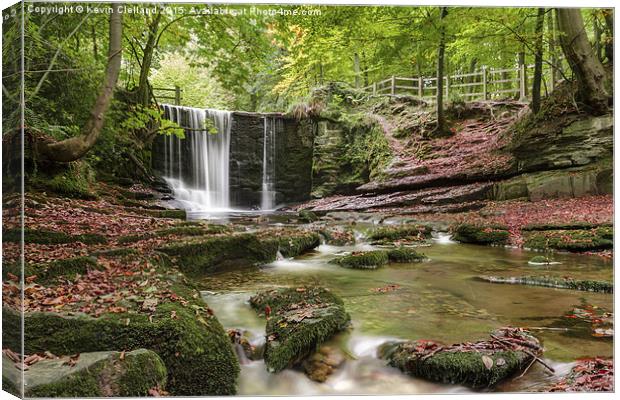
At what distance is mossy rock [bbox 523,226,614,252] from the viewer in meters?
3.07

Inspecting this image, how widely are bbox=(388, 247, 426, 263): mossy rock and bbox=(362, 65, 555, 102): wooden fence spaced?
1725 millimetres

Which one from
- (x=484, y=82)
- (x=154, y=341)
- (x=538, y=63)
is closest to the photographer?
(x=154, y=341)

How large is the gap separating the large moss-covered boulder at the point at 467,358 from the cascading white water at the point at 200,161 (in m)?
2.18

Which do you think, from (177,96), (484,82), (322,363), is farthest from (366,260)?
(484,82)

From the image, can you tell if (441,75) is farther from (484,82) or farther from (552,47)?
(484,82)

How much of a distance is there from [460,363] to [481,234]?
5.65 feet

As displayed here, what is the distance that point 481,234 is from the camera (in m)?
3.62

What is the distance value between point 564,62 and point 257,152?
331 centimetres

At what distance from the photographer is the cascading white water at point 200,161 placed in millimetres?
3412

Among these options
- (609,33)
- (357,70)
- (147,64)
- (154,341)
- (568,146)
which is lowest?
(154,341)

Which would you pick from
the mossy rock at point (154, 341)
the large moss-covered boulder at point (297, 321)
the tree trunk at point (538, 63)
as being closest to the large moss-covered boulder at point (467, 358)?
the large moss-covered boulder at point (297, 321)

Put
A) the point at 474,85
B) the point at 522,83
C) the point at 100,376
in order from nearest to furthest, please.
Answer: the point at 100,376
the point at 522,83
the point at 474,85

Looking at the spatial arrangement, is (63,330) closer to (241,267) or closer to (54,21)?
(241,267)

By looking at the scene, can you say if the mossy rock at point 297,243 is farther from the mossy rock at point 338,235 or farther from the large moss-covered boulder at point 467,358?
the large moss-covered boulder at point 467,358
